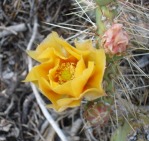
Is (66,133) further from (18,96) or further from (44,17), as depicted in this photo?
(44,17)

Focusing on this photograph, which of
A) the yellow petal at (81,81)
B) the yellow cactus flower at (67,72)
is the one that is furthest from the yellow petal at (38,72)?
the yellow petal at (81,81)

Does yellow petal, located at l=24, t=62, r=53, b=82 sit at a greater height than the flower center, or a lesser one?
greater

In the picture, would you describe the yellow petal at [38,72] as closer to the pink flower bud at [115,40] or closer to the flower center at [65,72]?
the flower center at [65,72]

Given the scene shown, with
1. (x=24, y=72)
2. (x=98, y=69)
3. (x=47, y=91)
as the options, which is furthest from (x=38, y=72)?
(x=24, y=72)

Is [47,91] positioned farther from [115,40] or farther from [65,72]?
[115,40]

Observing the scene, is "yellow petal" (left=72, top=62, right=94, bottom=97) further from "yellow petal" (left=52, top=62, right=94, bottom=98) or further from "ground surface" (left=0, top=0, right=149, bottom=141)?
"ground surface" (left=0, top=0, right=149, bottom=141)

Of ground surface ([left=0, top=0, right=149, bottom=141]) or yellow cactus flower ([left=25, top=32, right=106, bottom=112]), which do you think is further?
ground surface ([left=0, top=0, right=149, bottom=141])

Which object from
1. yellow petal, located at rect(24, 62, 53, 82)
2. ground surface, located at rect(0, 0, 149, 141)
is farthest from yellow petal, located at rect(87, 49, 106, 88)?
ground surface, located at rect(0, 0, 149, 141)
